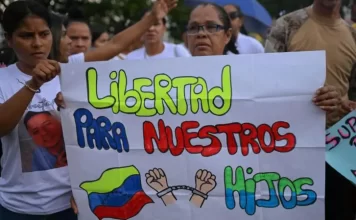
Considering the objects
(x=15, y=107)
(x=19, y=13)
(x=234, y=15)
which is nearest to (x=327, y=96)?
(x=15, y=107)

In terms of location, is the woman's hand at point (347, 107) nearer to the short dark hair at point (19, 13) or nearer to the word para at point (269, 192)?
the word para at point (269, 192)

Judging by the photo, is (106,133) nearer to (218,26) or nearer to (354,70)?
(218,26)

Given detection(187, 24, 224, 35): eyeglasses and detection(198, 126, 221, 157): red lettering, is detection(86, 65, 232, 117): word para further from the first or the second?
detection(187, 24, 224, 35): eyeglasses

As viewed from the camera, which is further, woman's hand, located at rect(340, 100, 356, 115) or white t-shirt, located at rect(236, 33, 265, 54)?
white t-shirt, located at rect(236, 33, 265, 54)

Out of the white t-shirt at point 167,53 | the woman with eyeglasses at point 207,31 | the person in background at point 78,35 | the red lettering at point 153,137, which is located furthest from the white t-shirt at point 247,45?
the red lettering at point 153,137

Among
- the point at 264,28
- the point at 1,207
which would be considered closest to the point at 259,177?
the point at 1,207

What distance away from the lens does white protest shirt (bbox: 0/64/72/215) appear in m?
2.81

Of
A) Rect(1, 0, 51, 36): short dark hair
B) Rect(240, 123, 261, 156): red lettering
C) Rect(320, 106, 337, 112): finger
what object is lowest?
Rect(240, 123, 261, 156): red lettering

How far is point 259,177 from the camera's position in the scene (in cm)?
272

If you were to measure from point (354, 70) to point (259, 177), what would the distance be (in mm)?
1127

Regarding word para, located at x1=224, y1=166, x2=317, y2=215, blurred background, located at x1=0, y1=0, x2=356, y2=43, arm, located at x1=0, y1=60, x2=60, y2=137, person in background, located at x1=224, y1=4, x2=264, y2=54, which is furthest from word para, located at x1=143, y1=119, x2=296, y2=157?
person in background, located at x1=224, y1=4, x2=264, y2=54

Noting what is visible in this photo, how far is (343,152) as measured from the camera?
2.78 meters

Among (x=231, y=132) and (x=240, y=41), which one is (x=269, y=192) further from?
(x=240, y=41)

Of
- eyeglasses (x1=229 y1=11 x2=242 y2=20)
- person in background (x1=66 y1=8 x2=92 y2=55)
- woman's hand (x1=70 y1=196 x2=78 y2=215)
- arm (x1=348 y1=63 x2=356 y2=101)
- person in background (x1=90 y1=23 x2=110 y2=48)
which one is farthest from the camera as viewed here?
person in background (x1=90 y1=23 x2=110 y2=48)
